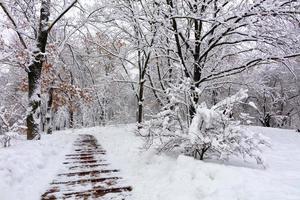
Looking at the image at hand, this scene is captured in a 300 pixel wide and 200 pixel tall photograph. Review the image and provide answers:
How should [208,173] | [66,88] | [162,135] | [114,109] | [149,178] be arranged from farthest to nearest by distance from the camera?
[114,109]
[66,88]
[162,135]
[149,178]
[208,173]

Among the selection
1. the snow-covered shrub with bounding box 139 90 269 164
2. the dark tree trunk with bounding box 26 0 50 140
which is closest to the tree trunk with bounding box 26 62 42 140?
the dark tree trunk with bounding box 26 0 50 140

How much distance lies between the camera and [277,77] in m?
27.3

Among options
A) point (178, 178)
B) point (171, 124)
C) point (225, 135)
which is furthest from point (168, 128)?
point (178, 178)

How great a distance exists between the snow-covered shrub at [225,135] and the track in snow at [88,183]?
1.82 m

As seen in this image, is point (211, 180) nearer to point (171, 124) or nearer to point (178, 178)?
point (178, 178)

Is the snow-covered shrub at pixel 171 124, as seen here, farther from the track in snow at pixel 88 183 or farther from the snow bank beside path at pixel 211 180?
the track in snow at pixel 88 183

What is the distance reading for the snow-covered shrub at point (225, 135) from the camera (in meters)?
5.53

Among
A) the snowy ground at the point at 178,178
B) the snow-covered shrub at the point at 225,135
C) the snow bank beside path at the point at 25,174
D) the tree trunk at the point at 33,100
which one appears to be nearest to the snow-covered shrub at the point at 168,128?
the snowy ground at the point at 178,178

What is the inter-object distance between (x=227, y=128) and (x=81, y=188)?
3.23 m

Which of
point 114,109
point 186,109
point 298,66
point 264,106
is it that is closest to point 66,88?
point 186,109

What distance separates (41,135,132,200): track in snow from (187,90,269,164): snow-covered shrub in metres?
1.82

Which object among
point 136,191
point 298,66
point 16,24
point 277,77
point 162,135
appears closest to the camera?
point 136,191

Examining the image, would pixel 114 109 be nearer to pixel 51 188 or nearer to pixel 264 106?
pixel 264 106

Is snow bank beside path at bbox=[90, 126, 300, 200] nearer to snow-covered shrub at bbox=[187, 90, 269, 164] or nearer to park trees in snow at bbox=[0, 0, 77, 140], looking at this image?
snow-covered shrub at bbox=[187, 90, 269, 164]
